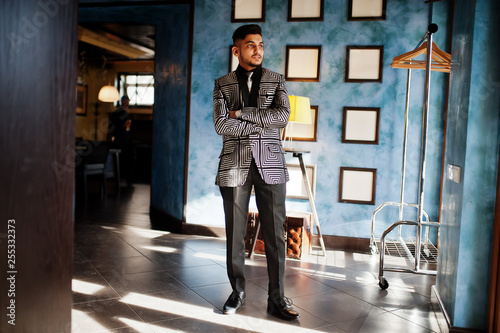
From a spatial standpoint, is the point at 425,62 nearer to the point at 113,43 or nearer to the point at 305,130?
the point at 305,130

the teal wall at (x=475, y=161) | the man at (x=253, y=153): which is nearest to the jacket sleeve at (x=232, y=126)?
the man at (x=253, y=153)

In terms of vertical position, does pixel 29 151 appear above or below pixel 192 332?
above

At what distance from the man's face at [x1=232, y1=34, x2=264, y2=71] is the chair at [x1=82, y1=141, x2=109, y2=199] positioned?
5192 millimetres

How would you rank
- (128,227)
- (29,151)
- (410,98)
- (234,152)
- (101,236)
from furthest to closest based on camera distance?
(128,227) < (101,236) < (410,98) < (234,152) < (29,151)

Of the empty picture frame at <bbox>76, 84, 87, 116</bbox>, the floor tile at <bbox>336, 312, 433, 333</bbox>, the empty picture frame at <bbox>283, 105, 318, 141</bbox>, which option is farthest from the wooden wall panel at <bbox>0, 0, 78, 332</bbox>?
the empty picture frame at <bbox>76, 84, 87, 116</bbox>

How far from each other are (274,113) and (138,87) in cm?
1050

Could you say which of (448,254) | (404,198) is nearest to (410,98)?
(404,198)

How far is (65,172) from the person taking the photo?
74 centimetres

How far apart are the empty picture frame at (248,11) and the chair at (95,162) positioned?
12.8ft

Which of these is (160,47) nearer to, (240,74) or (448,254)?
(240,74)

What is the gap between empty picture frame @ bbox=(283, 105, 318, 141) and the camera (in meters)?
4.21

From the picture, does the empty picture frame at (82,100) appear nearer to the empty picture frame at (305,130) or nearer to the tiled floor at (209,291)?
the tiled floor at (209,291)

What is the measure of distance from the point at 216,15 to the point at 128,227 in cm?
251

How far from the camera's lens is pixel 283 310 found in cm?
238
